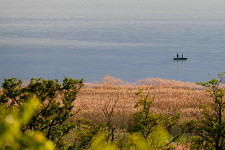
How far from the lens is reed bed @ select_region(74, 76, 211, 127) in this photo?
61.3 feet

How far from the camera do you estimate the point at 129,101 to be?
75.2ft

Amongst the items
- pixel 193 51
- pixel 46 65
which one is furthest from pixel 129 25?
pixel 46 65

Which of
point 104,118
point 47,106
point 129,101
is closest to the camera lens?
point 47,106

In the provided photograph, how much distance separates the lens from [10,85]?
8.40 m

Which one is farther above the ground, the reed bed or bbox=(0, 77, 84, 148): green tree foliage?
bbox=(0, 77, 84, 148): green tree foliage

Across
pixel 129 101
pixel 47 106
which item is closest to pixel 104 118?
pixel 129 101

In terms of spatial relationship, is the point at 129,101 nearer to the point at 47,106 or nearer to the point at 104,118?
the point at 104,118

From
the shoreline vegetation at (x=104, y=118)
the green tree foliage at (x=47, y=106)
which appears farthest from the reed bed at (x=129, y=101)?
the green tree foliage at (x=47, y=106)

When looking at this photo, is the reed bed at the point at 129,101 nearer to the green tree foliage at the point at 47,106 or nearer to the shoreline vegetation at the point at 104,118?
the shoreline vegetation at the point at 104,118

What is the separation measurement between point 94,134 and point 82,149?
52 cm

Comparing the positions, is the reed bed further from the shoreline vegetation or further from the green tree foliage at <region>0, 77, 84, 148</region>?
the green tree foliage at <region>0, 77, 84, 148</region>

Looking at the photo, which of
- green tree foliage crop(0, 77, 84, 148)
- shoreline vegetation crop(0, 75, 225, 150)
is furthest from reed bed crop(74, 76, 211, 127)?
green tree foliage crop(0, 77, 84, 148)

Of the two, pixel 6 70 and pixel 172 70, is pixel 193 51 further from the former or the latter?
pixel 6 70

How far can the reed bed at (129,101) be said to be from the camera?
61.3ft
